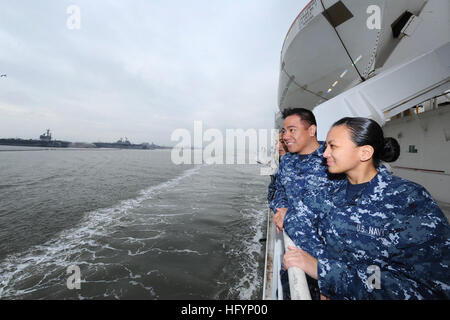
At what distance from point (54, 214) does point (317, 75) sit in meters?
11.9

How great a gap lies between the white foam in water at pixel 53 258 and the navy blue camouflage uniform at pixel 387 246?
3534 millimetres

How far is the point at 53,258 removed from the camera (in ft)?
14.2

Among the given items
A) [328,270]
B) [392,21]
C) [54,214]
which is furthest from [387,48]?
[54,214]

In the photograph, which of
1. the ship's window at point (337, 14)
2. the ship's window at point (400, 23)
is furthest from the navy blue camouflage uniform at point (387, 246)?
the ship's window at point (400, 23)

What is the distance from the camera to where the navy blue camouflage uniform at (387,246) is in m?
0.90

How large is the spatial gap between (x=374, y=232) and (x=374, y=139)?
66 cm

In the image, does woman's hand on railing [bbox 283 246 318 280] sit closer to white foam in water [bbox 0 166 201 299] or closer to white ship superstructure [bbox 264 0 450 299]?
white ship superstructure [bbox 264 0 450 299]

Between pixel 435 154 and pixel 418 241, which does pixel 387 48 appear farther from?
pixel 418 241

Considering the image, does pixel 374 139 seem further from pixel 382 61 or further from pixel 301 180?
pixel 382 61

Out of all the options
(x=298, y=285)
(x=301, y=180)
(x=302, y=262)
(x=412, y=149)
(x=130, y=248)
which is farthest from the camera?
(x=412, y=149)

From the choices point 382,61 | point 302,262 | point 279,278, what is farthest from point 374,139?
point 382,61

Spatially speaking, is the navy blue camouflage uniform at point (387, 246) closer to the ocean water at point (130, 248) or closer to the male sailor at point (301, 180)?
the male sailor at point (301, 180)

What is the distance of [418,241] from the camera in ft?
3.09
